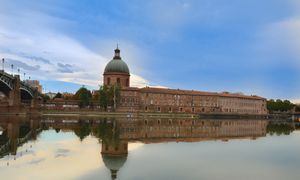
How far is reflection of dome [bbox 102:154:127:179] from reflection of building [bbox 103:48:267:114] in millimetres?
97109

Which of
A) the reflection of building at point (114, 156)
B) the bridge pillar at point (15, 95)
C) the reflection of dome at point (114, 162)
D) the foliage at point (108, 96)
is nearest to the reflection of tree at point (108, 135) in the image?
the reflection of building at point (114, 156)

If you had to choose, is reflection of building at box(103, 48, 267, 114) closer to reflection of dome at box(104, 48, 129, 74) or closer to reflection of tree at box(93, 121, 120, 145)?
reflection of dome at box(104, 48, 129, 74)

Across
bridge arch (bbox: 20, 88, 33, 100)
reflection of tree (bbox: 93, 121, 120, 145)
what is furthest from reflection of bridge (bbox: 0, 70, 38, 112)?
reflection of tree (bbox: 93, 121, 120, 145)

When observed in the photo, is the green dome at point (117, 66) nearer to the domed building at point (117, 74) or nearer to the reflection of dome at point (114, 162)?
the domed building at point (117, 74)

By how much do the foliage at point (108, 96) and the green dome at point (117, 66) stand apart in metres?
18.1

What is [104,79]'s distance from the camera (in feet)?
443

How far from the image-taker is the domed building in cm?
13275

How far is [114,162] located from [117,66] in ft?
378

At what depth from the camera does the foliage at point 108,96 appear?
10974cm

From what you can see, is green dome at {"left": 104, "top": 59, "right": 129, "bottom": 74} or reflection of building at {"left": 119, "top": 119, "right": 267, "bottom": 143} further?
green dome at {"left": 104, "top": 59, "right": 129, "bottom": 74}

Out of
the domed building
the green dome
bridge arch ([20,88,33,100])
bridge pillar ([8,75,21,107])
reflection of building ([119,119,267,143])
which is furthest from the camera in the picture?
the green dome

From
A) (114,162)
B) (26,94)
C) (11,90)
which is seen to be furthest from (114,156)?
(26,94)

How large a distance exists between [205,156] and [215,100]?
131m

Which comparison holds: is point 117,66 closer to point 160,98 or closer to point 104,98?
point 160,98
